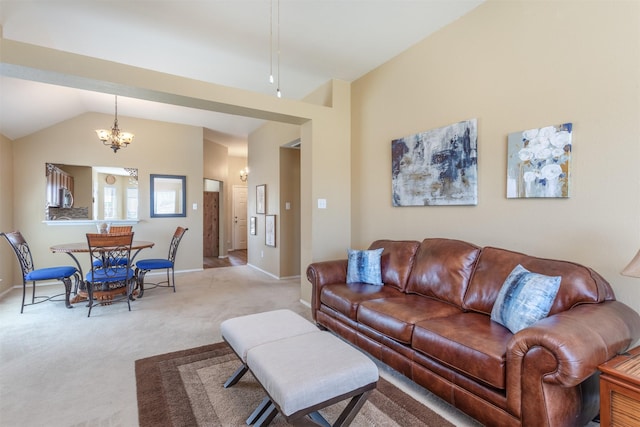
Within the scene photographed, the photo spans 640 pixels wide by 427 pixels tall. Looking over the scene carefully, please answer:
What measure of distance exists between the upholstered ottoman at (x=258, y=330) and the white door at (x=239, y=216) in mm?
7455

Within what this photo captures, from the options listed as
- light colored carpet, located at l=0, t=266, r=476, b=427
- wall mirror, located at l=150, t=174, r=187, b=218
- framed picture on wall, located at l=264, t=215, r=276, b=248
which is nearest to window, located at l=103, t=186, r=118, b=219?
wall mirror, located at l=150, t=174, r=187, b=218

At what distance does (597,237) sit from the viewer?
6.37 ft

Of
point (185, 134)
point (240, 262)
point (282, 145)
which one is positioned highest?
point (185, 134)

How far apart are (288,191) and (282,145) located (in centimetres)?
83

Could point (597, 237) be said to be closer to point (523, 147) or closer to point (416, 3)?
point (523, 147)

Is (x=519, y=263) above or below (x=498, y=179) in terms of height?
below

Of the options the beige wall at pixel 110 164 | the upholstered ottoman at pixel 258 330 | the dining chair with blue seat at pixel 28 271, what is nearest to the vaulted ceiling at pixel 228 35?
the beige wall at pixel 110 164

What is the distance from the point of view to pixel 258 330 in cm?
185

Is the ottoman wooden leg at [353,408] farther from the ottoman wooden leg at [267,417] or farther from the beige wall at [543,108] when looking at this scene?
the beige wall at [543,108]

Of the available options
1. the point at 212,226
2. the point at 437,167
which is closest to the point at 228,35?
the point at 437,167

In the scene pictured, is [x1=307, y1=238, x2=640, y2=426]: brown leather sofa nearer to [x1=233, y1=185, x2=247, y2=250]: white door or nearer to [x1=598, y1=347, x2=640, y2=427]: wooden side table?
[x1=598, y1=347, x2=640, y2=427]: wooden side table

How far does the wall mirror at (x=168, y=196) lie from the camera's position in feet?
18.8


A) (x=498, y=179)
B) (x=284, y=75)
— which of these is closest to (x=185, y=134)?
(x=284, y=75)

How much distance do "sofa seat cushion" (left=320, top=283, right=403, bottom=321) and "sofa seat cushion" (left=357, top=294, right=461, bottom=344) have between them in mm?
96
